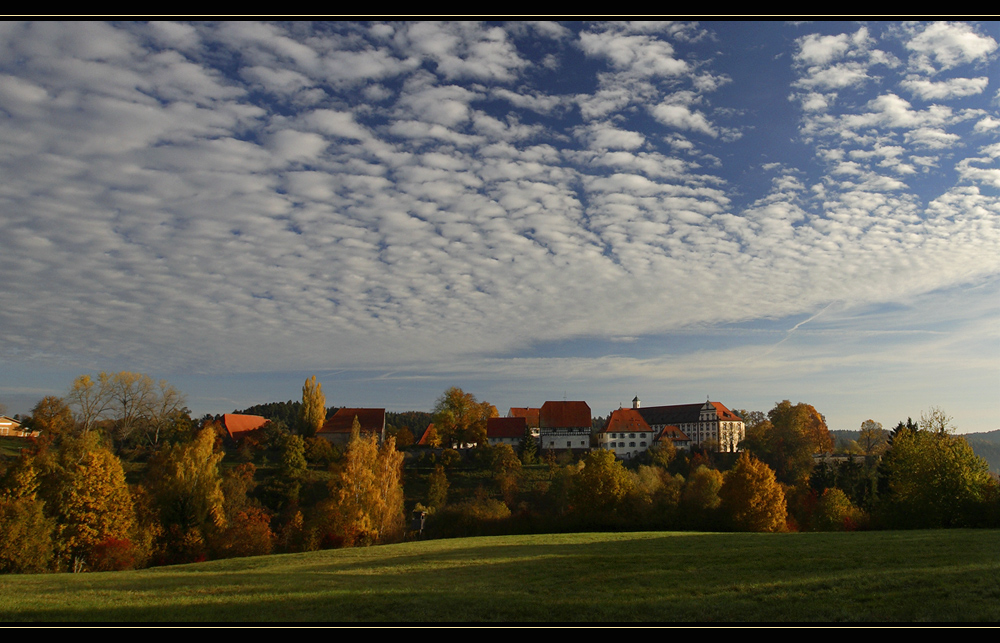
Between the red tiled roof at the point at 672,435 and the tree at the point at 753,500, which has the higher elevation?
the red tiled roof at the point at 672,435

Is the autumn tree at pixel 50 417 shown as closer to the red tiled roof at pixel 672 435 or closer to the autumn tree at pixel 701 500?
the autumn tree at pixel 701 500

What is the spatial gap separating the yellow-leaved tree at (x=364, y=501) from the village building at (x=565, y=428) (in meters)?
55.7

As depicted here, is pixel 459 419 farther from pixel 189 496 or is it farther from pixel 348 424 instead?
pixel 189 496

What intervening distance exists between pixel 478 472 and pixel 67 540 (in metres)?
47.9

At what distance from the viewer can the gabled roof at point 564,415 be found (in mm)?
98188

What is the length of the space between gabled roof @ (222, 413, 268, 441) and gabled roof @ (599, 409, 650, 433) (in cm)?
6051

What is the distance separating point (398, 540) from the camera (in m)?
42.2

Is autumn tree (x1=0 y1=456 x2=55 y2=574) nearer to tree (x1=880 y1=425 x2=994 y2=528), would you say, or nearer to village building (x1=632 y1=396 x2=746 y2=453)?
tree (x1=880 y1=425 x2=994 y2=528)

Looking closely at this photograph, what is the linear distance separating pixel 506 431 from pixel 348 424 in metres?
27.3

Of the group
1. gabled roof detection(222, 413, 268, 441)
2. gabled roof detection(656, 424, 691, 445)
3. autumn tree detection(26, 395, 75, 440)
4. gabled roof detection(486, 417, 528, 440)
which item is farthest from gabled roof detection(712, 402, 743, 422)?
autumn tree detection(26, 395, 75, 440)

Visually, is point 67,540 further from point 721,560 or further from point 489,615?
point 721,560

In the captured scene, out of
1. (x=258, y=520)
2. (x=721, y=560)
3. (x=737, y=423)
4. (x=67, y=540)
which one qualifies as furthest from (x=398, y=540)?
(x=737, y=423)

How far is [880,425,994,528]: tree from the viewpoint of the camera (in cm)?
3284

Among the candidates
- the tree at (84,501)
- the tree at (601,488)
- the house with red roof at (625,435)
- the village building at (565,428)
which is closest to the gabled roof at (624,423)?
the house with red roof at (625,435)
